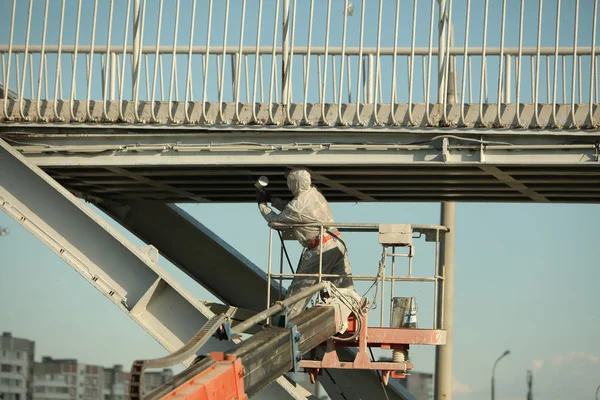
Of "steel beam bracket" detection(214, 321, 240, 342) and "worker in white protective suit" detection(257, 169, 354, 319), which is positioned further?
"worker in white protective suit" detection(257, 169, 354, 319)

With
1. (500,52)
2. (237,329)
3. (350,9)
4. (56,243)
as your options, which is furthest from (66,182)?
(237,329)

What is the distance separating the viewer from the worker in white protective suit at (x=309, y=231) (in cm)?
1795

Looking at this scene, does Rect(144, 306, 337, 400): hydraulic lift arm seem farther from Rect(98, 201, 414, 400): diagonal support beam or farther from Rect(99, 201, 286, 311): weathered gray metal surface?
Rect(99, 201, 286, 311): weathered gray metal surface

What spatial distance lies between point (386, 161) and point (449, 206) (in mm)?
7928

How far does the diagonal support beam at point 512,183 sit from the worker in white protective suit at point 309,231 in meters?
2.57

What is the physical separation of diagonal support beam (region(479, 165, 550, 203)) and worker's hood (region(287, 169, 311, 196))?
267cm

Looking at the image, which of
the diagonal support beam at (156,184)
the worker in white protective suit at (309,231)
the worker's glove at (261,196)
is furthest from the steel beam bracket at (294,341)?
the diagonal support beam at (156,184)

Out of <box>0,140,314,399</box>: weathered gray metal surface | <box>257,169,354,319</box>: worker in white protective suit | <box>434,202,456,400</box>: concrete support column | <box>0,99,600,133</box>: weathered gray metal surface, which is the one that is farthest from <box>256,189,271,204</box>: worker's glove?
<box>434,202,456,400</box>: concrete support column

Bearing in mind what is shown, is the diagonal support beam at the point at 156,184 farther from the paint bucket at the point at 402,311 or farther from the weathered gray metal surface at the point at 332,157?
the paint bucket at the point at 402,311

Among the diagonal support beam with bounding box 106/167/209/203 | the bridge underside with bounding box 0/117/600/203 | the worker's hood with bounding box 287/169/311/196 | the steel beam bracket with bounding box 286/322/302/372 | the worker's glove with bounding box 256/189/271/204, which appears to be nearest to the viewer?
the steel beam bracket with bounding box 286/322/302/372

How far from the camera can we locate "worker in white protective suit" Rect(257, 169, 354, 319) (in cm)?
1795

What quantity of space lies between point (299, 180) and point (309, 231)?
0.85m

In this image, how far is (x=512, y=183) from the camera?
19.5 metres

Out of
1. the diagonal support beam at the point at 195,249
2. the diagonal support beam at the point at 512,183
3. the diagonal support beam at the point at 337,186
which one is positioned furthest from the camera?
the diagonal support beam at the point at 195,249
